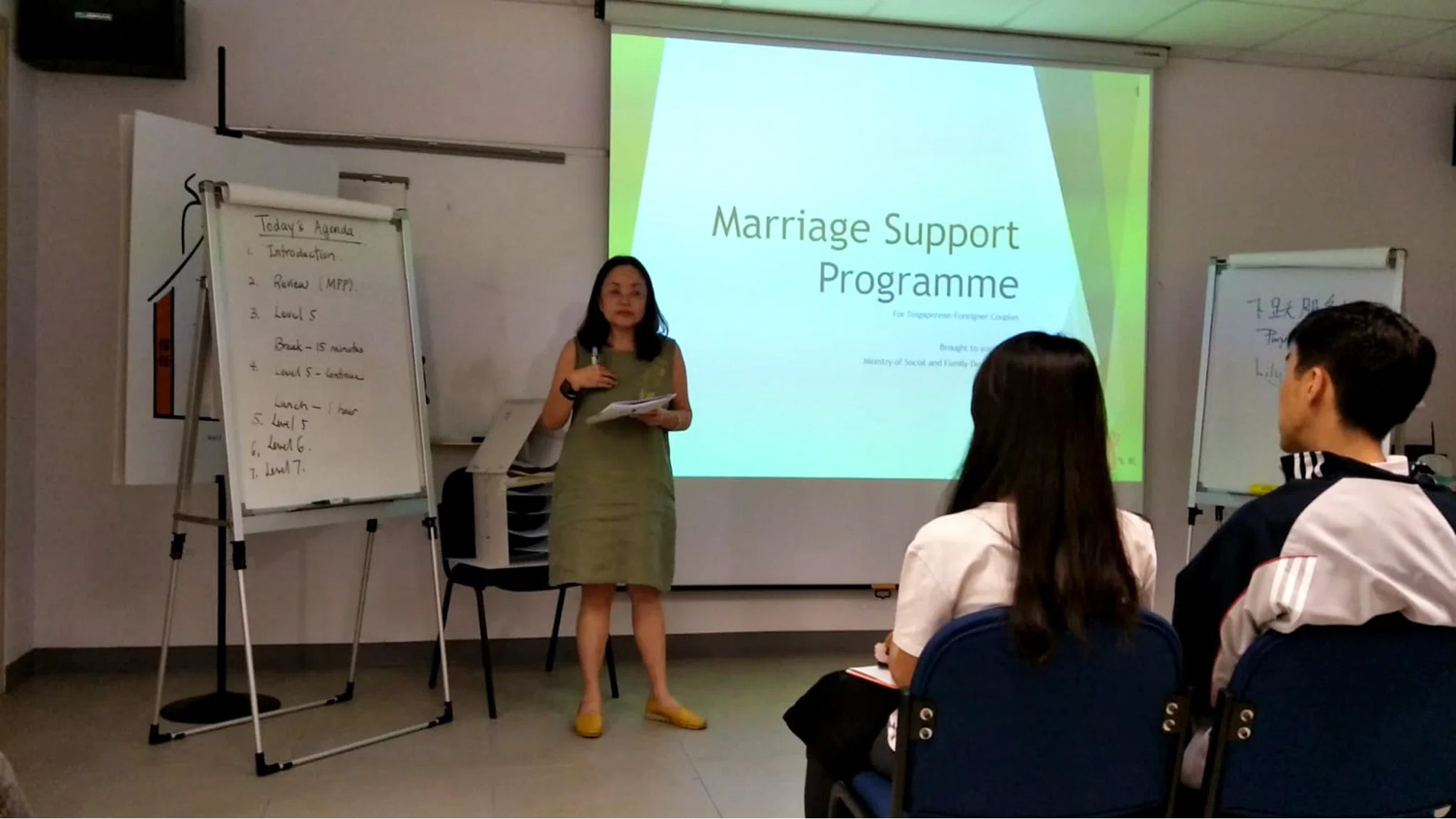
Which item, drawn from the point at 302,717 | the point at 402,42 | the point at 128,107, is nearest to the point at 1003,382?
the point at 302,717

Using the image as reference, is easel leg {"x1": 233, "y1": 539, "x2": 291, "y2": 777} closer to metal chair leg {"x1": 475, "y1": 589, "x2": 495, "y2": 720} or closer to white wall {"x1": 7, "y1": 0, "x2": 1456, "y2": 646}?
metal chair leg {"x1": 475, "y1": 589, "x2": 495, "y2": 720}

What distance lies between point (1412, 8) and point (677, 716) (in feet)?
12.1

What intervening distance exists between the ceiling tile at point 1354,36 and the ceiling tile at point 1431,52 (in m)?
0.05

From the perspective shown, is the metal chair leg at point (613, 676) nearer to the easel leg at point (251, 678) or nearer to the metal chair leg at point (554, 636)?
the metal chair leg at point (554, 636)

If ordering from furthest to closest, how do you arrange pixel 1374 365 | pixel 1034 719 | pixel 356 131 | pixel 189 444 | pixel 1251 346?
1. pixel 1251 346
2. pixel 356 131
3. pixel 189 444
4. pixel 1374 365
5. pixel 1034 719

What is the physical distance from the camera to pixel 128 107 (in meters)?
3.52

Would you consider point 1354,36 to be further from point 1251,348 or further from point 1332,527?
point 1332,527

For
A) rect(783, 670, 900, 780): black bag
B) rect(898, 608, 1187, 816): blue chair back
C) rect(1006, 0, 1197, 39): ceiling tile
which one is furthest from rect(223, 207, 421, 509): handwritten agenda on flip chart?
rect(1006, 0, 1197, 39): ceiling tile

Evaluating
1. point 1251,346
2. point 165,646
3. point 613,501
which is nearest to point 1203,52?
point 1251,346

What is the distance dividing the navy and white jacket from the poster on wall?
8.47 ft

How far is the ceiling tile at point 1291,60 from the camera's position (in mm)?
4250

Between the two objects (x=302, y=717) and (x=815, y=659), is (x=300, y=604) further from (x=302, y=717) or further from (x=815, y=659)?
(x=815, y=659)

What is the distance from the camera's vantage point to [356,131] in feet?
12.0

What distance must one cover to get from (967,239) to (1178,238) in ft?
3.20
